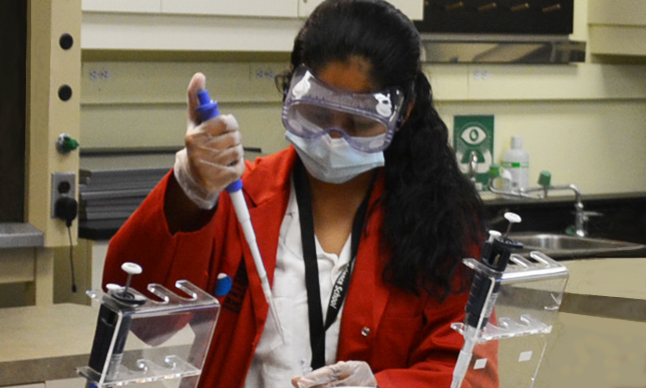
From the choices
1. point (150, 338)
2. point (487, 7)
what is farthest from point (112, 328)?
point (487, 7)

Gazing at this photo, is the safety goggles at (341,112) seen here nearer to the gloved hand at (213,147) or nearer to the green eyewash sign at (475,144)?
the gloved hand at (213,147)

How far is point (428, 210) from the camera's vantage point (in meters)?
1.67

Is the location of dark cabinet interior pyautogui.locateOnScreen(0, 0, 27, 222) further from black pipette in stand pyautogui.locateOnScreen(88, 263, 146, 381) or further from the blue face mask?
→ black pipette in stand pyautogui.locateOnScreen(88, 263, 146, 381)

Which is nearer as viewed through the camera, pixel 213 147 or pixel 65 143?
pixel 213 147

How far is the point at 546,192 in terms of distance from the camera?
167 inches

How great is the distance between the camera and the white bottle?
419cm

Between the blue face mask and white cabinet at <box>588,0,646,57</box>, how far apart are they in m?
2.81

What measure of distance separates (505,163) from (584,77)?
58 centimetres

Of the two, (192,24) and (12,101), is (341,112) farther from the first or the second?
(192,24)

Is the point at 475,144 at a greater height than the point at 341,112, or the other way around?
the point at 341,112

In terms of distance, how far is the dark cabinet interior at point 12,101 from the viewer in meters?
2.63

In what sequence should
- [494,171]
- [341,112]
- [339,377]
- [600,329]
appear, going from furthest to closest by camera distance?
[494,171], [341,112], [339,377], [600,329]

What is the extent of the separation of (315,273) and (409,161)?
0.28 m

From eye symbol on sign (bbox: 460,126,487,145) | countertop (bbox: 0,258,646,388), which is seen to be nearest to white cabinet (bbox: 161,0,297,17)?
eye symbol on sign (bbox: 460,126,487,145)
